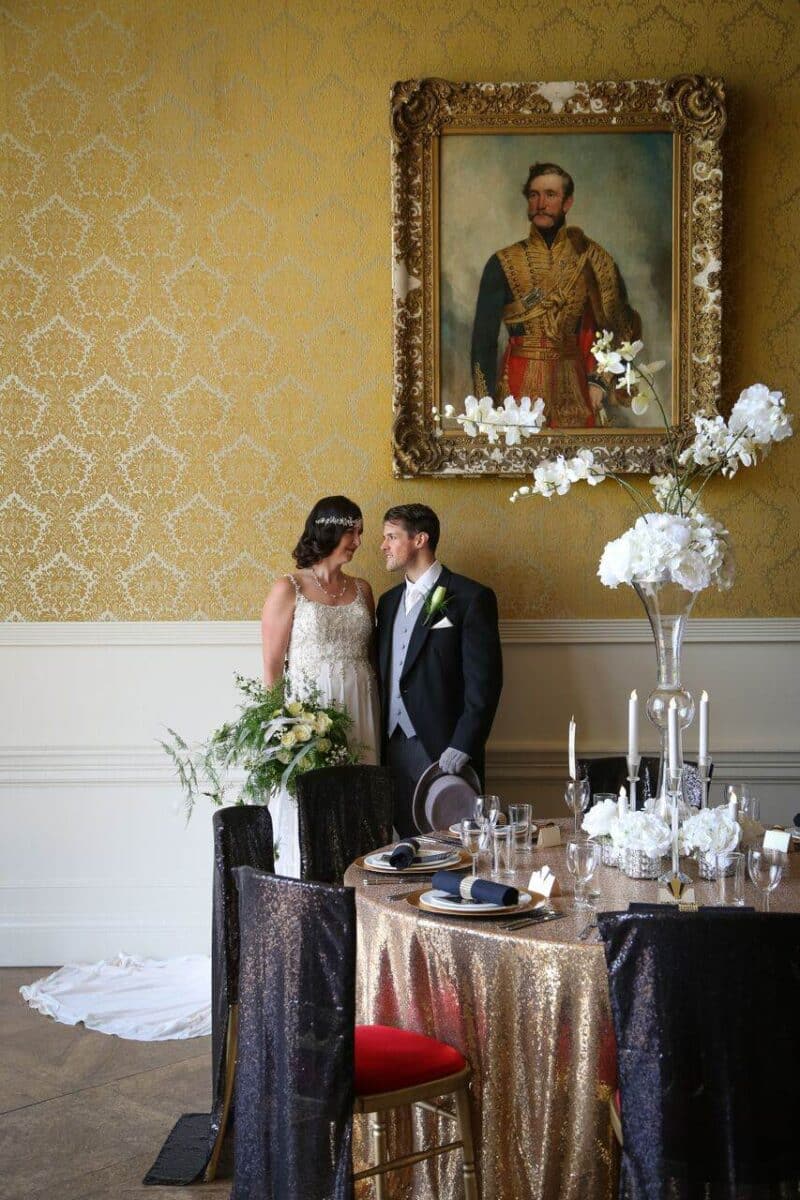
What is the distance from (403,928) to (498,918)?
236 millimetres

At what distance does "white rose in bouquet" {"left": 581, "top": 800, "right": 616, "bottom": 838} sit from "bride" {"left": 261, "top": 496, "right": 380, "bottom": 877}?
172 centimetres

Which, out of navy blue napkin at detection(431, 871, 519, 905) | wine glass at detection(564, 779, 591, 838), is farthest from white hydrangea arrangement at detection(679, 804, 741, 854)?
navy blue napkin at detection(431, 871, 519, 905)

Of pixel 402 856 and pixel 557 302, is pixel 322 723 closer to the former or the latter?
pixel 402 856

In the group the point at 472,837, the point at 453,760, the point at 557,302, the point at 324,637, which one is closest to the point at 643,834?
the point at 472,837

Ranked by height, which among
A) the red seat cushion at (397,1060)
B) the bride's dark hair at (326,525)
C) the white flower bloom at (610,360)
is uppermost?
the white flower bloom at (610,360)

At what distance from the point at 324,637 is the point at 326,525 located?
46cm

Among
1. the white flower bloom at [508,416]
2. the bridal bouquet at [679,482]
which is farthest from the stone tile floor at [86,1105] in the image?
the white flower bloom at [508,416]

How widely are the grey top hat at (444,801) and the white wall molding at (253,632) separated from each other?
162cm

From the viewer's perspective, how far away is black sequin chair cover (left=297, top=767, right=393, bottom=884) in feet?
13.0

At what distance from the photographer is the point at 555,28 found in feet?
17.5

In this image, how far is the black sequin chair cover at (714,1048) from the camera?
2.31 m

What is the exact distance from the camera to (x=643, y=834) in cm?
318

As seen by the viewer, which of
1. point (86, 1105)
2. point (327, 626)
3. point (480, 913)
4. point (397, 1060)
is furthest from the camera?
point (327, 626)

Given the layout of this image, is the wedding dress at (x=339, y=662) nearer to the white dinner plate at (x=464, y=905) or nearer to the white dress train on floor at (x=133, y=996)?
the white dress train on floor at (x=133, y=996)
